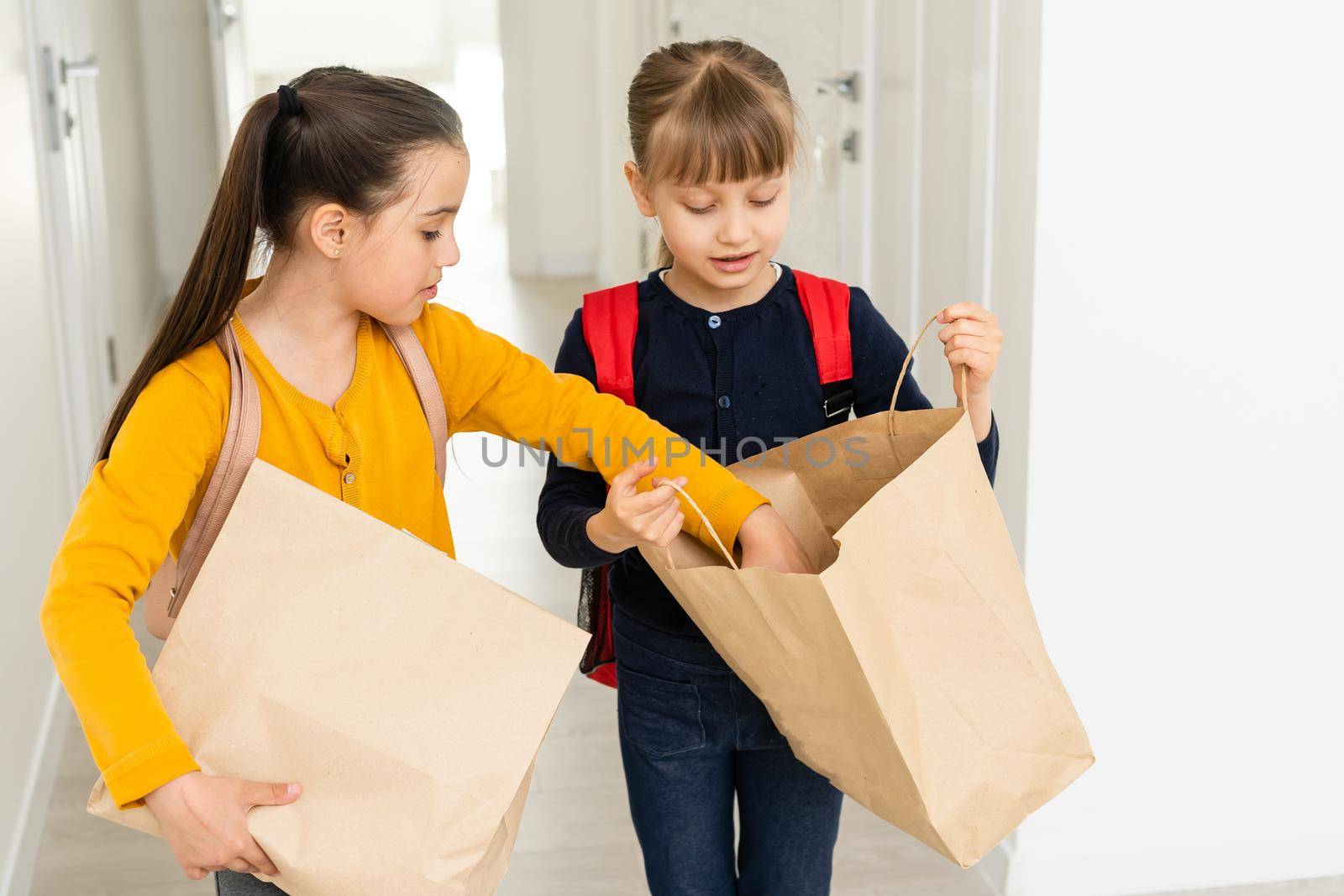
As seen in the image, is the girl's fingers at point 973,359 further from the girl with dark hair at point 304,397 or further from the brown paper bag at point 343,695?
the brown paper bag at point 343,695

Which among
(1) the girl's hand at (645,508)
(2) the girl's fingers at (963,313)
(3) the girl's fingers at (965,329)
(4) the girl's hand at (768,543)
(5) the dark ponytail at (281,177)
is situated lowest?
(4) the girl's hand at (768,543)

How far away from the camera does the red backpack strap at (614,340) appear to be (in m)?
1.27

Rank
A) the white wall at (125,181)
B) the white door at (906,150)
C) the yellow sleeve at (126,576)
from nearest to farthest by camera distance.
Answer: the yellow sleeve at (126,576) → the white door at (906,150) → the white wall at (125,181)

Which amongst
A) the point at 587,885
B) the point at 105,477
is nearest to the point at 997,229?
the point at 587,885

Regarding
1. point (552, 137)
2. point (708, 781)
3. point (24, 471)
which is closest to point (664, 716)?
point (708, 781)

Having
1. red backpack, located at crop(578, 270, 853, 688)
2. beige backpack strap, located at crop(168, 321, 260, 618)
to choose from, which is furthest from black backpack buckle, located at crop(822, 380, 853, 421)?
beige backpack strap, located at crop(168, 321, 260, 618)

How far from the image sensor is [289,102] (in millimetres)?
1051

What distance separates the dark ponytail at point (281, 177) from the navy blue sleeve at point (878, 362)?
437 mm

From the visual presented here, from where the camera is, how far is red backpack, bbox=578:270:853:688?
50.1 inches

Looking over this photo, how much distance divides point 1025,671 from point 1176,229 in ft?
2.87

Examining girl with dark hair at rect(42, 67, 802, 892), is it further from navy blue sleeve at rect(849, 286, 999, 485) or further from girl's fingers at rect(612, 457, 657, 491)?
navy blue sleeve at rect(849, 286, 999, 485)

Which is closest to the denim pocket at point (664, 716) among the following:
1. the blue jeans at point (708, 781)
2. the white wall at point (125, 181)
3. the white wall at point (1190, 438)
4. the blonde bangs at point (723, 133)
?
the blue jeans at point (708, 781)

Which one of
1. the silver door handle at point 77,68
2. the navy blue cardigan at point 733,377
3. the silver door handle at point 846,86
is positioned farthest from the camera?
the silver door handle at point 77,68

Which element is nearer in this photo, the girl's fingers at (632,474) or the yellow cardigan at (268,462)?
the yellow cardigan at (268,462)
